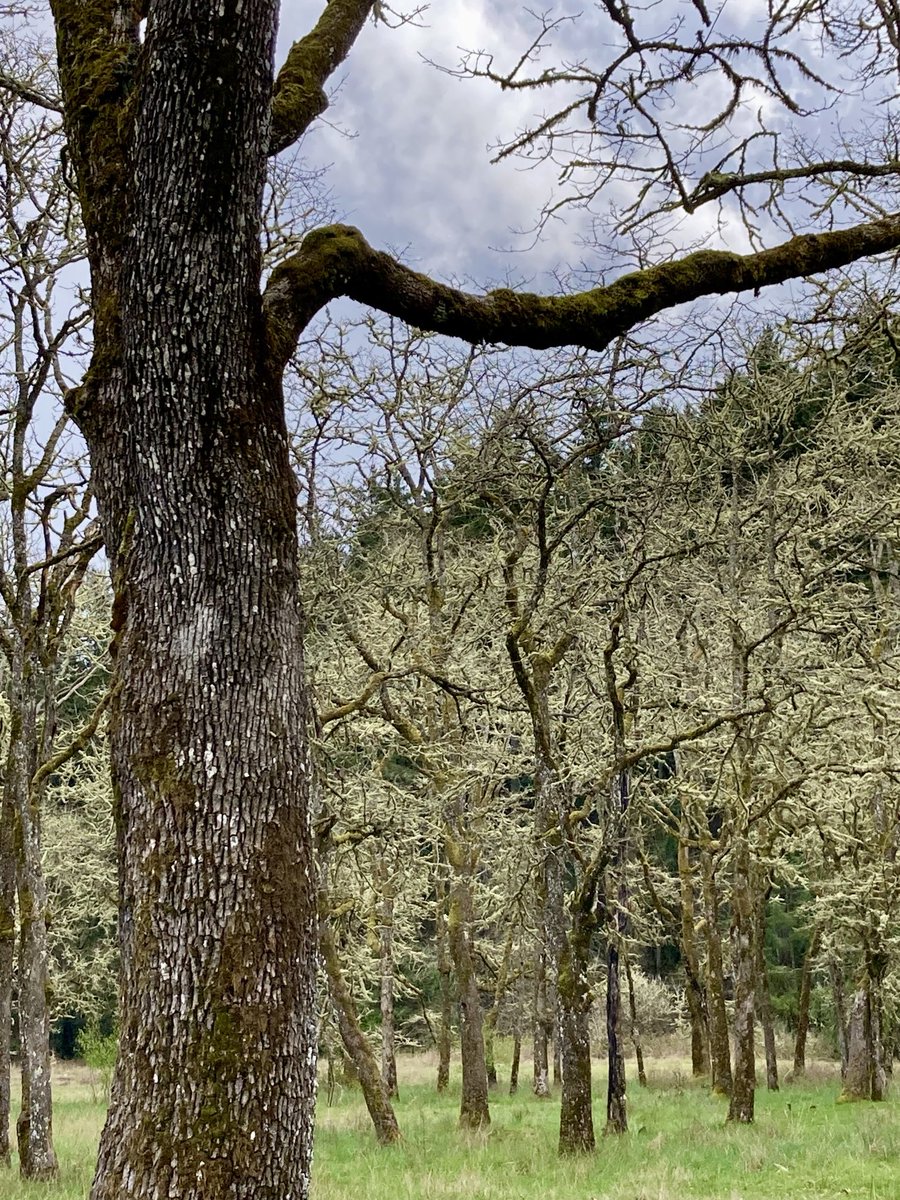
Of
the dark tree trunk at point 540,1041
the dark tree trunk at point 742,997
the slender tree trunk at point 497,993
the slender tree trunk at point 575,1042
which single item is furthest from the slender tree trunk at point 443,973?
the slender tree trunk at point 575,1042

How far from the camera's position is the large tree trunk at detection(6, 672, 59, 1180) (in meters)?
8.48

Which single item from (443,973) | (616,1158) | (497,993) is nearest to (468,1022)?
(616,1158)

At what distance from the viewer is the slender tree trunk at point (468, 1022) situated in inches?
492

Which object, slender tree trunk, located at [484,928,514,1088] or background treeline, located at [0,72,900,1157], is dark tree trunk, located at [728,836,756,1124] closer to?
background treeline, located at [0,72,900,1157]

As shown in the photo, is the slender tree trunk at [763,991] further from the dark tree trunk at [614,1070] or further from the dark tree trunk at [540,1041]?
the dark tree trunk at [614,1070]

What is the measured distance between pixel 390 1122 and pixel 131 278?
1127 cm

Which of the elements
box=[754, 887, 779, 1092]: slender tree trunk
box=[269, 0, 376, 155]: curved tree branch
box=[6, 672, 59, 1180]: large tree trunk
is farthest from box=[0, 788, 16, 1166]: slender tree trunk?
box=[754, 887, 779, 1092]: slender tree trunk

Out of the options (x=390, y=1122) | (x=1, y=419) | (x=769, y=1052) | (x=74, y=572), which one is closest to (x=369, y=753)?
(x=390, y=1122)

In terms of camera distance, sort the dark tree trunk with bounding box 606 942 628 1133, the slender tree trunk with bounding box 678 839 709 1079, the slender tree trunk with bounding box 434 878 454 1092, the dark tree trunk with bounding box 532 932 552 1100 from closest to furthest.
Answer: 1. the dark tree trunk with bounding box 606 942 628 1133
2. the slender tree trunk with bounding box 678 839 709 1079
3. the slender tree trunk with bounding box 434 878 454 1092
4. the dark tree trunk with bounding box 532 932 552 1100

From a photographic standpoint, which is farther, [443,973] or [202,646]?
[443,973]

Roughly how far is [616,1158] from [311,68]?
970cm

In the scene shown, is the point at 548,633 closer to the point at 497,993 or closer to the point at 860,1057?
the point at 497,993

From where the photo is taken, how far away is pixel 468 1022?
12914 millimetres

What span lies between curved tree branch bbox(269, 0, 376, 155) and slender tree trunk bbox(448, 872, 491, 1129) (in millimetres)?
9800
